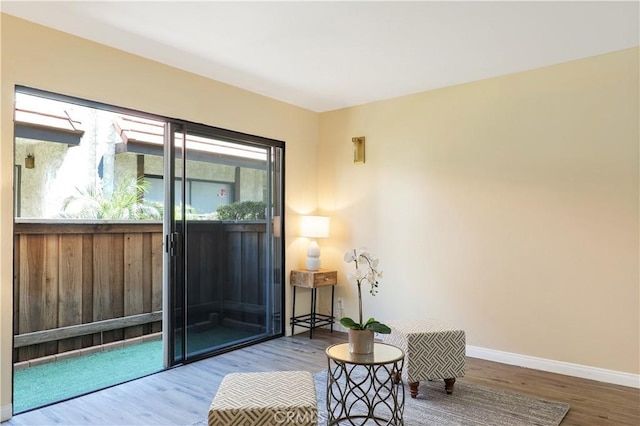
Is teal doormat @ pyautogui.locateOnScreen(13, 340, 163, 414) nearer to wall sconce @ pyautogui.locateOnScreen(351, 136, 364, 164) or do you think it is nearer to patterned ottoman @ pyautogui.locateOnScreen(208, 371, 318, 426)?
patterned ottoman @ pyautogui.locateOnScreen(208, 371, 318, 426)

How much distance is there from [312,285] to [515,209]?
209 cm

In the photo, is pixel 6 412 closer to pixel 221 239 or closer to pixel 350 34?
pixel 221 239

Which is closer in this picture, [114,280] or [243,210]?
[243,210]

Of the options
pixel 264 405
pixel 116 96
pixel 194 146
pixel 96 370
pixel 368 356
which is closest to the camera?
pixel 264 405

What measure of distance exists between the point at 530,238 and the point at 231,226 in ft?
8.88

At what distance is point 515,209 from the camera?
12.3 feet

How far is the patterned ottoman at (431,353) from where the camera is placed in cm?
298

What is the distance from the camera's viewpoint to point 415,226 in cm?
433

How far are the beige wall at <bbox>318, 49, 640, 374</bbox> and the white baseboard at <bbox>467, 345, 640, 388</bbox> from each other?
0.05 metres

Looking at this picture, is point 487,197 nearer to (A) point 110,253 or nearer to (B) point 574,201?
(B) point 574,201

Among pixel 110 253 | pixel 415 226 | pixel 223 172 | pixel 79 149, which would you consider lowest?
pixel 110 253

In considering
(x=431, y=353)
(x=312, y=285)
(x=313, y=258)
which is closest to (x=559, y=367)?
(x=431, y=353)

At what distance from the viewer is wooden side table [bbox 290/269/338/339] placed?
455 centimetres

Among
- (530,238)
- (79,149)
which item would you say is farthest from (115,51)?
(530,238)
